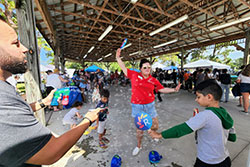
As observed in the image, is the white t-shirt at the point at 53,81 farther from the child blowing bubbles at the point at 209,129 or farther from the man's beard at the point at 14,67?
the child blowing bubbles at the point at 209,129

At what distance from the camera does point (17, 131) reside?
59 centimetres

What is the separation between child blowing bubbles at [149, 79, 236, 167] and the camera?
1084mm

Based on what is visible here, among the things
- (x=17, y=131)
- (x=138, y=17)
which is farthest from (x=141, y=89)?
(x=138, y=17)

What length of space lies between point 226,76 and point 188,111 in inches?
123

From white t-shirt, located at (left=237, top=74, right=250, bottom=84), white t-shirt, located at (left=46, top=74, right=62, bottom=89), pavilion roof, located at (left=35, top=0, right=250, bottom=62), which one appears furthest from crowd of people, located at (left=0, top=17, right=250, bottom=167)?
pavilion roof, located at (left=35, top=0, right=250, bottom=62)

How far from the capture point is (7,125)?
563 millimetres

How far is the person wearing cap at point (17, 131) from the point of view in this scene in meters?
0.57

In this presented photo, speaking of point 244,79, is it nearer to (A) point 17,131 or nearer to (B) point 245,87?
(B) point 245,87

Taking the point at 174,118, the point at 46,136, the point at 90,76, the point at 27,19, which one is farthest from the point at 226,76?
the point at 90,76

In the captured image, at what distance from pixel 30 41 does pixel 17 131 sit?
2.85m

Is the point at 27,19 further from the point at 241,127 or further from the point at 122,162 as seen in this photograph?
the point at 241,127

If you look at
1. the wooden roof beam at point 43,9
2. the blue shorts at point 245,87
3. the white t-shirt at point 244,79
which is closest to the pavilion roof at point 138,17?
the wooden roof beam at point 43,9

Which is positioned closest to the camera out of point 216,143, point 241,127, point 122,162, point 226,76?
point 216,143

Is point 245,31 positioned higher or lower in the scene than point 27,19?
higher
